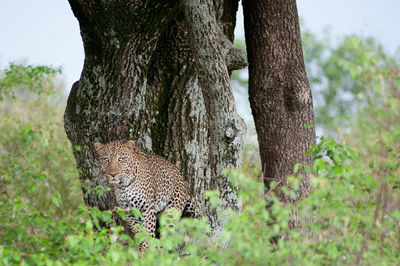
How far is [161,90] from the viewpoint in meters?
7.20

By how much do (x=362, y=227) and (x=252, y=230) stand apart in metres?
0.88

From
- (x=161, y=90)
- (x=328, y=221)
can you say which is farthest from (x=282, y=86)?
(x=328, y=221)

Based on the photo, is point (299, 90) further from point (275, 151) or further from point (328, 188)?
point (328, 188)

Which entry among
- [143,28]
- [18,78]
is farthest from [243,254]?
[18,78]

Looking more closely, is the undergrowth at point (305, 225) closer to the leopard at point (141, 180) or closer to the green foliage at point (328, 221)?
the green foliage at point (328, 221)

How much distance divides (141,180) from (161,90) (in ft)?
3.67

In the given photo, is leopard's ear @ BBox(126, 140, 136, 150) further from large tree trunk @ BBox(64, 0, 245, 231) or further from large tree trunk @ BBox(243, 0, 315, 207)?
large tree trunk @ BBox(243, 0, 315, 207)

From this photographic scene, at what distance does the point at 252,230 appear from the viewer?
385 cm

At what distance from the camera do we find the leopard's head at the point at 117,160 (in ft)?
21.2

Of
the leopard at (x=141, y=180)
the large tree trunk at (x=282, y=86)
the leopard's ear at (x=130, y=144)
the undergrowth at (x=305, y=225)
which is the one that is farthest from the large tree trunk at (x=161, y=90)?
the undergrowth at (x=305, y=225)

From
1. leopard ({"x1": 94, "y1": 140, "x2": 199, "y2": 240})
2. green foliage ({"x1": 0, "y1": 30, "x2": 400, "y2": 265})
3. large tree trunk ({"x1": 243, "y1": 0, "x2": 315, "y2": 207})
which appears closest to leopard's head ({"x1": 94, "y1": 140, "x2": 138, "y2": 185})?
leopard ({"x1": 94, "y1": 140, "x2": 199, "y2": 240})

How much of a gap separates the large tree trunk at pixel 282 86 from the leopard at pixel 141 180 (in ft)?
3.96

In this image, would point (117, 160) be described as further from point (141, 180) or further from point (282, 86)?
point (282, 86)

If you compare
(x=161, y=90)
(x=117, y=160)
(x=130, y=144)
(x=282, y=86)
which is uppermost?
(x=282, y=86)
